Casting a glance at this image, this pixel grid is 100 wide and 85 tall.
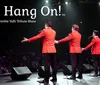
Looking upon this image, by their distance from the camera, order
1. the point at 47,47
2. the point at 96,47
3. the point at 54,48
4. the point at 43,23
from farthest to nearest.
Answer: the point at 43,23 → the point at 96,47 → the point at 54,48 → the point at 47,47

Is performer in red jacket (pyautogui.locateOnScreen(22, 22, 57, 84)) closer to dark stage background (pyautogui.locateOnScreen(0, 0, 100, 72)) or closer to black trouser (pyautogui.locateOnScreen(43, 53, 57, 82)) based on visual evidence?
black trouser (pyautogui.locateOnScreen(43, 53, 57, 82))

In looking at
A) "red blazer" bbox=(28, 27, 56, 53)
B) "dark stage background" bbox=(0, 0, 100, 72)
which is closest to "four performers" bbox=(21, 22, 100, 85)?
"red blazer" bbox=(28, 27, 56, 53)

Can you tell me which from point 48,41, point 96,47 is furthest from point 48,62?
point 96,47

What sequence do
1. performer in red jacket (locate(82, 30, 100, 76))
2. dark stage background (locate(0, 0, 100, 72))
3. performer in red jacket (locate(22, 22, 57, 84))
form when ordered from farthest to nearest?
1. dark stage background (locate(0, 0, 100, 72))
2. performer in red jacket (locate(82, 30, 100, 76))
3. performer in red jacket (locate(22, 22, 57, 84))

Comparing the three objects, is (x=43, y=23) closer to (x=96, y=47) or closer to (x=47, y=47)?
(x=96, y=47)

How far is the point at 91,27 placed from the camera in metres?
16.8

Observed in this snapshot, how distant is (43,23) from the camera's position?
1533 cm

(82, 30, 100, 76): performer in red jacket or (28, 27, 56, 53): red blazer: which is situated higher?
(28, 27, 56, 53): red blazer

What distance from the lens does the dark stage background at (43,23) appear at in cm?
1464

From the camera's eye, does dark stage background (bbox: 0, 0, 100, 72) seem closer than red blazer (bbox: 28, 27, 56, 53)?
No

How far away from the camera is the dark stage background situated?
1464cm

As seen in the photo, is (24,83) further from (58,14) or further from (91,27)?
(91,27)

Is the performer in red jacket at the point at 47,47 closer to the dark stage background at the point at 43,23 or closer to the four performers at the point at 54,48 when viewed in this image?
the four performers at the point at 54,48

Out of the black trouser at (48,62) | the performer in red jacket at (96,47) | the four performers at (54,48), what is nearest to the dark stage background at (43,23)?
the performer in red jacket at (96,47)
